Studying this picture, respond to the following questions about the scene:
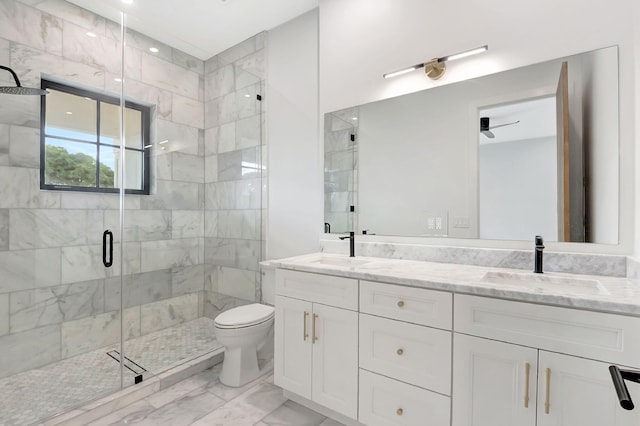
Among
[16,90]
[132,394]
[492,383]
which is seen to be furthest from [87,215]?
[492,383]

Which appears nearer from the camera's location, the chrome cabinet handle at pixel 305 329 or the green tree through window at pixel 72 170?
the chrome cabinet handle at pixel 305 329

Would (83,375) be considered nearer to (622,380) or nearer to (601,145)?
(622,380)

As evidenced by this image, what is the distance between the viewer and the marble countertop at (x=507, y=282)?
1.09m

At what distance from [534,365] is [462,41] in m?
1.77

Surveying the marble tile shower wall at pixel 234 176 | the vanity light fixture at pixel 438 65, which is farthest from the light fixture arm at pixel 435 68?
the marble tile shower wall at pixel 234 176

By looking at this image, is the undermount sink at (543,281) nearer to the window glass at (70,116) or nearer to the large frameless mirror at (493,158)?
the large frameless mirror at (493,158)

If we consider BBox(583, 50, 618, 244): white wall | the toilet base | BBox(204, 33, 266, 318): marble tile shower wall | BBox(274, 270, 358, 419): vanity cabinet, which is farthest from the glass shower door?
BBox(583, 50, 618, 244): white wall

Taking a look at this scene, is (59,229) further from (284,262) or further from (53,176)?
(284,262)

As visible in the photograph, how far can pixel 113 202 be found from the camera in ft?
8.55

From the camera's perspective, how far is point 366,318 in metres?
1.58

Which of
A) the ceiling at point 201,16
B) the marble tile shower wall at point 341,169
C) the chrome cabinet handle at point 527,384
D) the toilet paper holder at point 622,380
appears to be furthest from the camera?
the ceiling at point 201,16

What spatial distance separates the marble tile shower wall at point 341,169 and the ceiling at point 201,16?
1.02 m

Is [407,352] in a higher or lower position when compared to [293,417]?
higher

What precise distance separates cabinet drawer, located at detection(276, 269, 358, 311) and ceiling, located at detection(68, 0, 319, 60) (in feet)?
7.01
